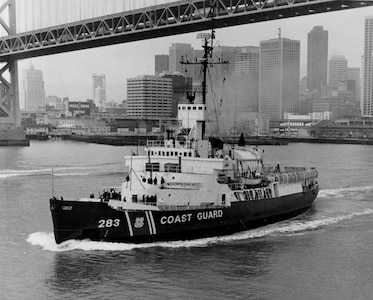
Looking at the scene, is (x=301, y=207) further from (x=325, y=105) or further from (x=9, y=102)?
(x=325, y=105)

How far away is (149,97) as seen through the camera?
297 ft

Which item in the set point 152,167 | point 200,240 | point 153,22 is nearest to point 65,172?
point 153,22

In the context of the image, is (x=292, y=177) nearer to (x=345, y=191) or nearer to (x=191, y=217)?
(x=191, y=217)

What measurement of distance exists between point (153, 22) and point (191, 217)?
3003 centimetres

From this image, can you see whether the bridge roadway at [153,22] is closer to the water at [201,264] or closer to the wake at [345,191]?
the wake at [345,191]

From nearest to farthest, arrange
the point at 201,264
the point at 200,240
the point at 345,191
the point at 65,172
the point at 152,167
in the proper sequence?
the point at 201,264 → the point at 200,240 → the point at 152,167 → the point at 345,191 → the point at 65,172

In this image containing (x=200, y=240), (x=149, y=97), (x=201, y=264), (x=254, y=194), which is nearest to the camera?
(x=201, y=264)

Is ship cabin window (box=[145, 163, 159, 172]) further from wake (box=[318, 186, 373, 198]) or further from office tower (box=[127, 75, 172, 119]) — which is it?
office tower (box=[127, 75, 172, 119])

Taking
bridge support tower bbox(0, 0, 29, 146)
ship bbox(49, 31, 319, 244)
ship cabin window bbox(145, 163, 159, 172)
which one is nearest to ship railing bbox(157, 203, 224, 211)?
ship bbox(49, 31, 319, 244)

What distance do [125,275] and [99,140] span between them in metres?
65.0

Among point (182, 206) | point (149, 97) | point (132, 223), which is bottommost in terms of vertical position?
point (132, 223)

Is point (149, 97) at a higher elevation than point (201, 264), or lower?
higher

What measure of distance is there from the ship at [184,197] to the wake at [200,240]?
135mm

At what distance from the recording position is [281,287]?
36.6 feet
